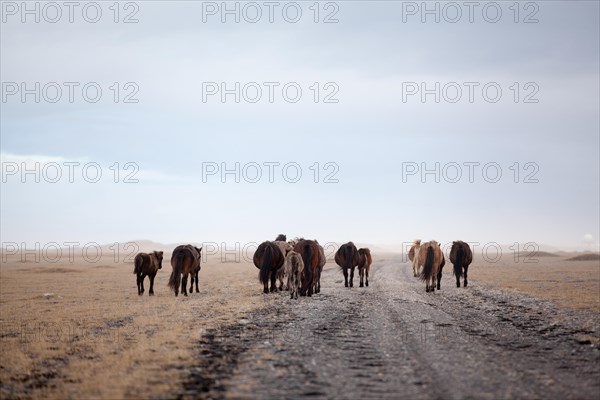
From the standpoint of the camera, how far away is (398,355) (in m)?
10.9

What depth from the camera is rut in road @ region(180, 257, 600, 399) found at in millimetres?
8461

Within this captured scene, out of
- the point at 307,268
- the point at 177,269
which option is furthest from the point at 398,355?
the point at 177,269

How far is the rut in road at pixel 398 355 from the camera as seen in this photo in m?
8.46

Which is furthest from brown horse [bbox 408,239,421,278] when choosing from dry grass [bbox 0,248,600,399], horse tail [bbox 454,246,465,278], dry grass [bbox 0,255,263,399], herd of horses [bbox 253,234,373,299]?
dry grass [bbox 0,255,263,399]

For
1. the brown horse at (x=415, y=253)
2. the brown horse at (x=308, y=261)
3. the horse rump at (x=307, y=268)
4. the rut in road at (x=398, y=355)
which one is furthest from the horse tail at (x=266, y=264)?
the brown horse at (x=415, y=253)

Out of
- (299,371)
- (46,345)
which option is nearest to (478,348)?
(299,371)

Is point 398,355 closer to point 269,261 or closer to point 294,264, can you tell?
point 294,264

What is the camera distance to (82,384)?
9328mm

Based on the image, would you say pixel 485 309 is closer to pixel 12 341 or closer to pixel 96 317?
pixel 96 317

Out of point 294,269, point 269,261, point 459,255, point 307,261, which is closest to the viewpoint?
point 294,269

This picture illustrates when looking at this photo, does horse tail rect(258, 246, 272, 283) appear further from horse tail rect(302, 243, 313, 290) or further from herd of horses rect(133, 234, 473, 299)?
horse tail rect(302, 243, 313, 290)

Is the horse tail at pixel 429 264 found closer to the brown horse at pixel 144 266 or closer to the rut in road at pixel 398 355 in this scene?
the rut in road at pixel 398 355

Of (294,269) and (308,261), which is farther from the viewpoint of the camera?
(308,261)

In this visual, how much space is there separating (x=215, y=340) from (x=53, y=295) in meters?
21.6
